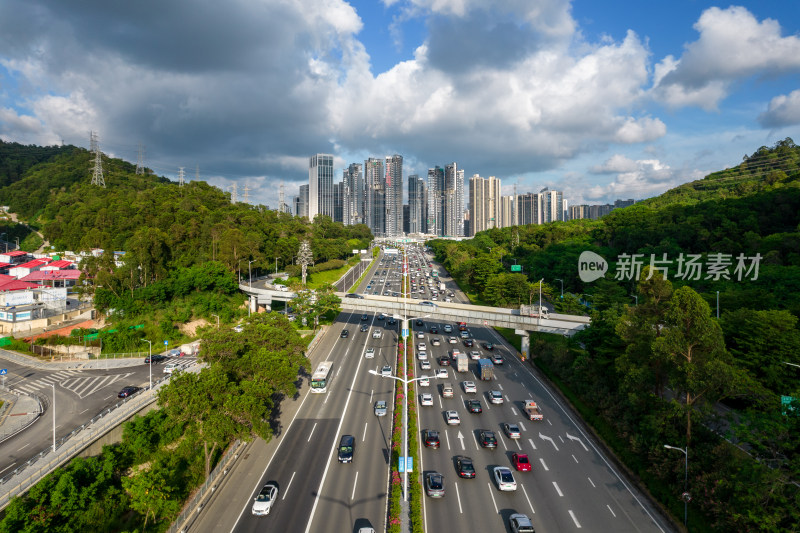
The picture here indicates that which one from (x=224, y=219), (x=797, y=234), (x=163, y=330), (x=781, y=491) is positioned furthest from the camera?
(x=224, y=219)

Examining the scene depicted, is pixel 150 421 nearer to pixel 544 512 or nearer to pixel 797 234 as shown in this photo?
pixel 544 512

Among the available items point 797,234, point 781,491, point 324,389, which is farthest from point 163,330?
point 797,234

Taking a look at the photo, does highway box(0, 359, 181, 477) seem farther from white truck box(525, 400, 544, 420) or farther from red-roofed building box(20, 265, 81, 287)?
white truck box(525, 400, 544, 420)

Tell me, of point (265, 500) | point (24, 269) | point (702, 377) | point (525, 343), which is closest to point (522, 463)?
point (702, 377)

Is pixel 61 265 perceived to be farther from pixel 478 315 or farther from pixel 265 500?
pixel 265 500

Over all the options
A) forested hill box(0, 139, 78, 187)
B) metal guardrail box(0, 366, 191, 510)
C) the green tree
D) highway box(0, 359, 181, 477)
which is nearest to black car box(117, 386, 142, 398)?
highway box(0, 359, 181, 477)

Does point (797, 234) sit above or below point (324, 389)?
above
